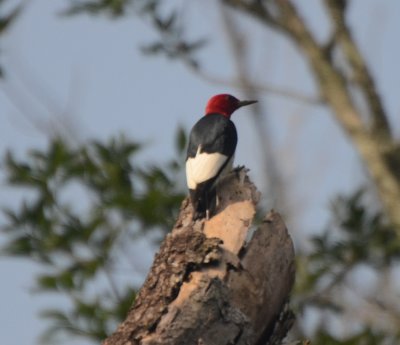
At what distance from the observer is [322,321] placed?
26.0 ft

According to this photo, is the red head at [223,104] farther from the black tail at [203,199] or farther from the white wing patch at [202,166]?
the black tail at [203,199]

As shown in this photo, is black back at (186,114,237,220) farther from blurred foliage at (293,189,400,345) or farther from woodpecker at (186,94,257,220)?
blurred foliage at (293,189,400,345)

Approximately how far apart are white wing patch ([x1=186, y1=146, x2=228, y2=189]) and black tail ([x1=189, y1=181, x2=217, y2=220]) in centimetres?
8

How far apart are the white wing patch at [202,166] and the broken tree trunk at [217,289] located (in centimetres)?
83

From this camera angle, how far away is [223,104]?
766cm

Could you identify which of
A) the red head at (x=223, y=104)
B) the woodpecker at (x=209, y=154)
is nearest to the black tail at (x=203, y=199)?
the woodpecker at (x=209, y=154)

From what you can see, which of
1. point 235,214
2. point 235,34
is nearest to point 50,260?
point 235,214

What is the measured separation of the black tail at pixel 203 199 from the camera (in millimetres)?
5316

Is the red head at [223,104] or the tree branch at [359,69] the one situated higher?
the tree branch at [359,69]

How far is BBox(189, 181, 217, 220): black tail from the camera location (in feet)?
17.4

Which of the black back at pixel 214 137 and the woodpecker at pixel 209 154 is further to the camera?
the black back at pixel 214 137

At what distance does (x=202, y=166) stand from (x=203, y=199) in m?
0.73

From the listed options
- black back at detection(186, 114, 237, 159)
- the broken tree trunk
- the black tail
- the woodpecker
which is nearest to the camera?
the broken tree trunk

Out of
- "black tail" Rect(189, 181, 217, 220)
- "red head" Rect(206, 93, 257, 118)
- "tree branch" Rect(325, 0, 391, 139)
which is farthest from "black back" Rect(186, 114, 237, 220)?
"tree branch" Rect(325, 0, 391, 139)
